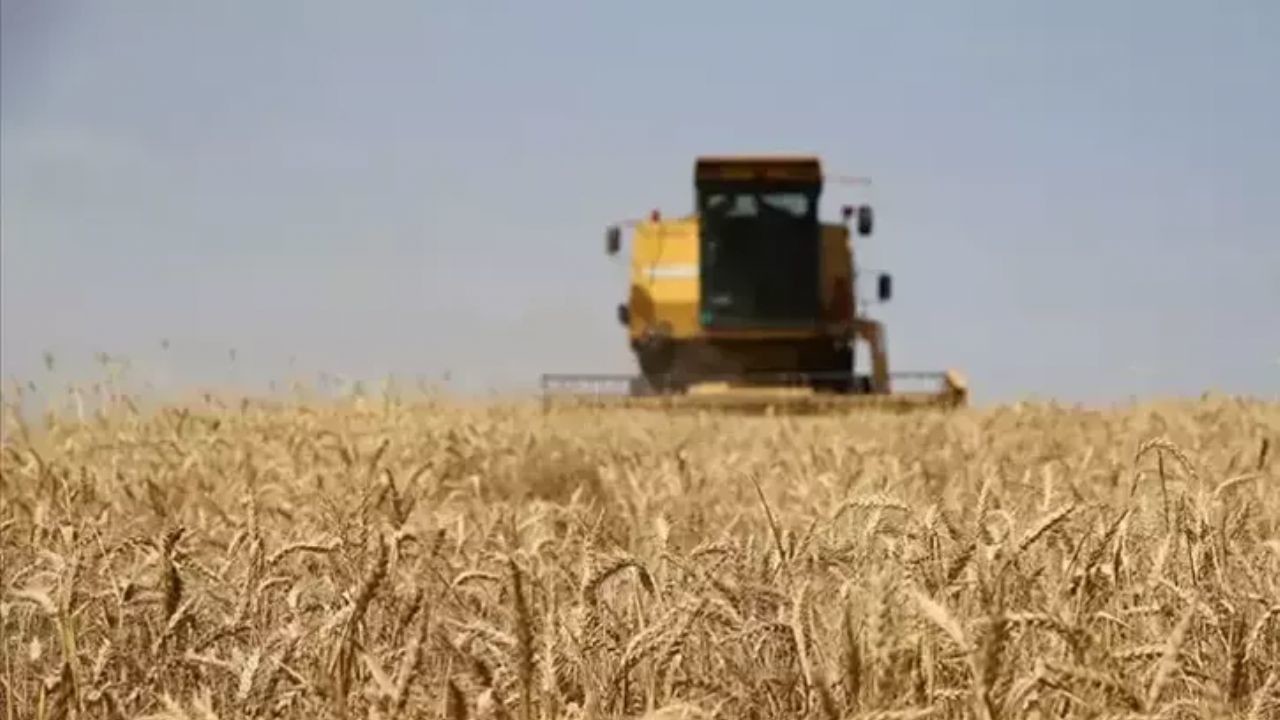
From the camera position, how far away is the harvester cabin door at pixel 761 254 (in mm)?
18672

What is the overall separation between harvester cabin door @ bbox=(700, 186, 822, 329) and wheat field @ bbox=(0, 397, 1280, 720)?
495 inches

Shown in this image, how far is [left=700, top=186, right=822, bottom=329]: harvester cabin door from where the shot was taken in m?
18.7

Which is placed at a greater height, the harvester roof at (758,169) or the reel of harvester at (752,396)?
the harvester roof at (758,169)

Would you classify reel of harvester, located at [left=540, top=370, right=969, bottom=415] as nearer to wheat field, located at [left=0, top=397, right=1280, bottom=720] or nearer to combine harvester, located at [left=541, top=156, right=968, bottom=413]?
combine harvester, located at [left=541, top=156, right=968, bottom=413]

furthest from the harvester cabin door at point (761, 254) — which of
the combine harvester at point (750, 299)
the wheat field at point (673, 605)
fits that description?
the wheat field at point (673, 605)

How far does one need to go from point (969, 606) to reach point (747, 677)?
0.56 meters

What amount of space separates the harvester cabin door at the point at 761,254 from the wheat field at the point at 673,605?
12.6 metres

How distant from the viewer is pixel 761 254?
18.8 meters

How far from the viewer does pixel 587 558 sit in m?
3.06

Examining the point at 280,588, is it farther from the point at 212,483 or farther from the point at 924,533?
the point at 212,483

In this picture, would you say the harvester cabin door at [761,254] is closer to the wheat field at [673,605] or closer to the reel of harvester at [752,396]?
the reel of harvester at [752,396]

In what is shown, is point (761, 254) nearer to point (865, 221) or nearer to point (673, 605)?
point (865, 221)

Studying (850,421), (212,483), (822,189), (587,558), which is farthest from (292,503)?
(822,189)

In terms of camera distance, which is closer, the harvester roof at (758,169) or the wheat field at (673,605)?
the wheat field at (673,605)
